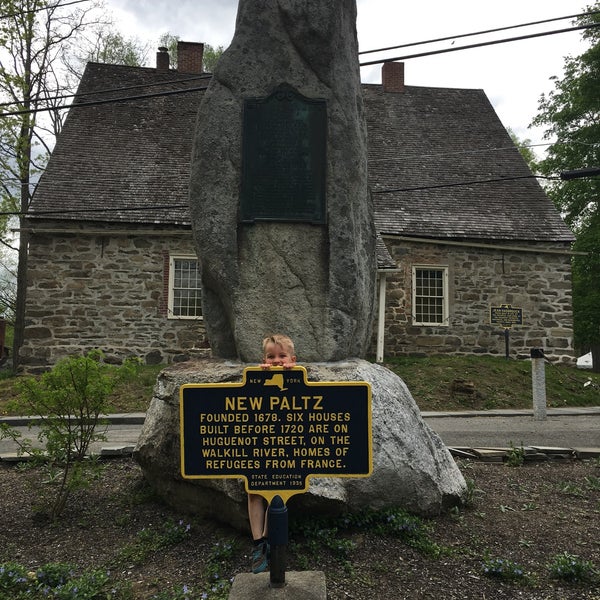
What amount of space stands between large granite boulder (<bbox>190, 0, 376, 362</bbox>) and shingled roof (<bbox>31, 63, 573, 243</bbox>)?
1022 centimetres

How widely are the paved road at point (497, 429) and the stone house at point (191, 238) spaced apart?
4795 mm

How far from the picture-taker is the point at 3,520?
425cm

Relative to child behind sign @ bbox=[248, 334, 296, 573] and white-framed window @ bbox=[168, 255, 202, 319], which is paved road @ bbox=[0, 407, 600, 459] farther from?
white-framed window @ bbox=[168, 255, 202, 319]

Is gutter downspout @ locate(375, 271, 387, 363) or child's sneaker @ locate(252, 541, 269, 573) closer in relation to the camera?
child's sneaker @ locate(252, 541, 269, 573)

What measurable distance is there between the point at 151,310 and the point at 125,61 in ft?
54.9

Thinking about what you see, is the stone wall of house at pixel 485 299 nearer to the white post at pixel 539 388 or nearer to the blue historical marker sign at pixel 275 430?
the white post at pixel 539 388

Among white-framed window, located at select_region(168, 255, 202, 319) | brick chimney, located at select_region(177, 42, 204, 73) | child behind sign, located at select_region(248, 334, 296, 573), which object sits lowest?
child behind sign, located at select_region(248, 334, 296, 573)

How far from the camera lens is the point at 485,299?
1652 cm

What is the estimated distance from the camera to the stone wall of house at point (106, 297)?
579 inches

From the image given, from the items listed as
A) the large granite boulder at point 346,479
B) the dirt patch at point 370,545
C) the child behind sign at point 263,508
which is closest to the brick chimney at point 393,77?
the dirt patch at point 370,545

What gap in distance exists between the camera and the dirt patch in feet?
10.3

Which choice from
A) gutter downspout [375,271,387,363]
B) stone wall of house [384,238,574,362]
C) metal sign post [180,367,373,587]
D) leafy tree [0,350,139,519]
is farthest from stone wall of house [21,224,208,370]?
metal sign post [180,367,373,587]

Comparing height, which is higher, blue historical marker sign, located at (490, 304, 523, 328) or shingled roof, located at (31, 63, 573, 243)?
shingled roof, located at (31, 63, 573, 243)

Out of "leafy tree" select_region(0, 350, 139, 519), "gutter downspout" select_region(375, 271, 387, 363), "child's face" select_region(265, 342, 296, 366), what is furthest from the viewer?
"gutter downspout" select_region(375, 271, 387, 363)
